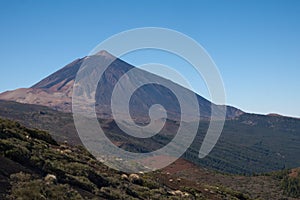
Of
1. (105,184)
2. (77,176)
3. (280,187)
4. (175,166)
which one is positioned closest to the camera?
(77,176)

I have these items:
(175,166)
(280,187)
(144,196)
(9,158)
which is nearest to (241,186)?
(280,187)

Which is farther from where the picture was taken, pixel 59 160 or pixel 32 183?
pixel 59 160

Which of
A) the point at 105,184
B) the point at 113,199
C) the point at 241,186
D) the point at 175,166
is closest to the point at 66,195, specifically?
the point at 113,199

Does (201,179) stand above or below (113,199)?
below

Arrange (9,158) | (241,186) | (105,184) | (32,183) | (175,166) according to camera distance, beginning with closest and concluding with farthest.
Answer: (32,183)
(9,158)
(105,184)
(241,186)
(175,166)

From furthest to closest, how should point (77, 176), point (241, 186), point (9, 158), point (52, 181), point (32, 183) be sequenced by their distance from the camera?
point (241, 186) < point (77, 176) < point (9, 158) < point (52, 181) < point (32, 183)

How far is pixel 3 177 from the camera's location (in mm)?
19328

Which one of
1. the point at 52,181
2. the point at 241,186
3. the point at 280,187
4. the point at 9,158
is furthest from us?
the point at 280,187

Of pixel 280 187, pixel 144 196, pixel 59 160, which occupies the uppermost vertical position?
pixel 59 160

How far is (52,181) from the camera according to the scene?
812 inches

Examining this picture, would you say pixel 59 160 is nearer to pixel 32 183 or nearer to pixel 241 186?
A: pixel 32 183

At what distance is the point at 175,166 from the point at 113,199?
448 ft

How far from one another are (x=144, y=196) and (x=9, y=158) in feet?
31.0

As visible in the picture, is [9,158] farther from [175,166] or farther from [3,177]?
[175,166]
